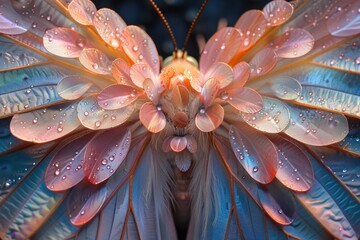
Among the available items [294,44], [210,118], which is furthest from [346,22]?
[210,118]

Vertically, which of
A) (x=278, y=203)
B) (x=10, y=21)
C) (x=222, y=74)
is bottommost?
(x=278, y=203)

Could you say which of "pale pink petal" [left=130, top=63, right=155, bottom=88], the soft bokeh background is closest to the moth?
"pale pink petal" [left=130, top=63, right=155, bottom=88]

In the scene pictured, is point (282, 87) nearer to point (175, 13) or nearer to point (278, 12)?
point (278, 12)

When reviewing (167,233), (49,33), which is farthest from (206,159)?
(49,33)

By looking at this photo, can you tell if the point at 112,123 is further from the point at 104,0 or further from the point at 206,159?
the point at 104,0

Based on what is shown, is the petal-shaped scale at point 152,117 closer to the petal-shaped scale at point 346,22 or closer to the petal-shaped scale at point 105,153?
the petal-shaped scale at point 105,153

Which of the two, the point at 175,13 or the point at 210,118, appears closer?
the point at 210,118
